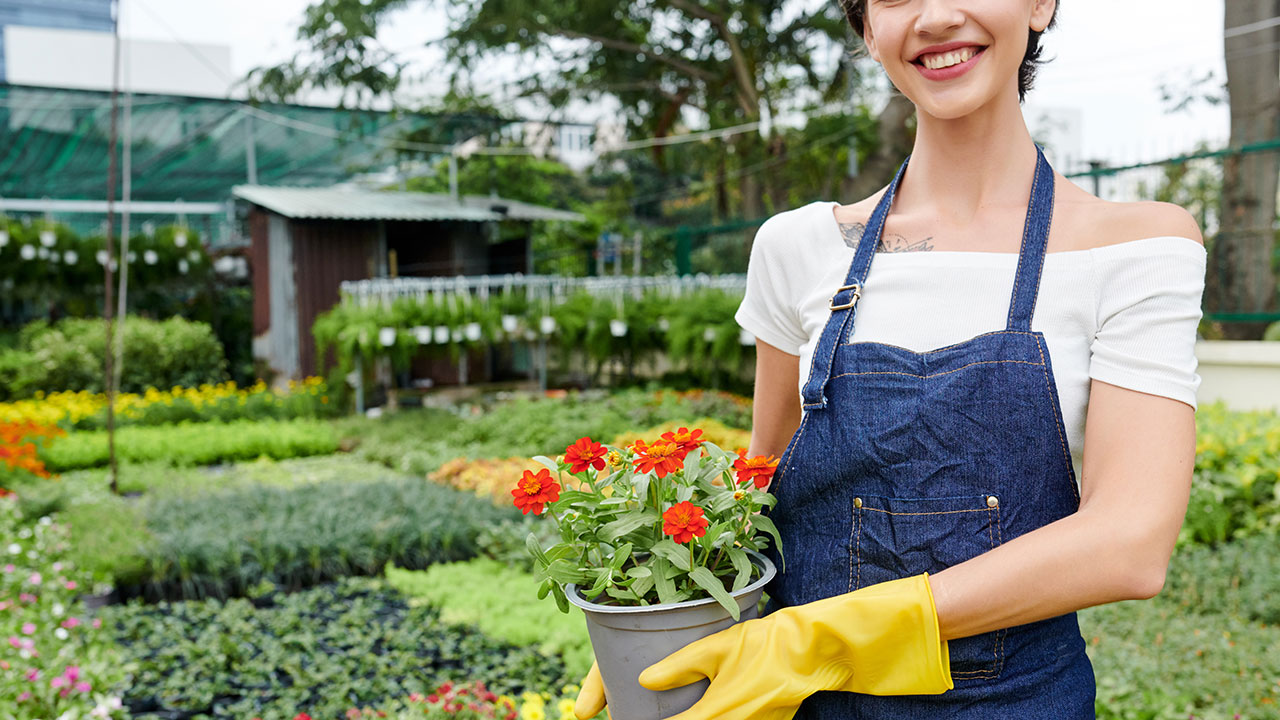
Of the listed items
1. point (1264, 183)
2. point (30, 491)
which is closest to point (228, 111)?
point (30, 491)

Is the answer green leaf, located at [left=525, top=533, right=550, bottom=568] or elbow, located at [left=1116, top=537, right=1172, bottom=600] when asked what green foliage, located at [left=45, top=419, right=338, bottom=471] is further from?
elbow, located at [left=1116, top=537, right=1172, bottom=600]

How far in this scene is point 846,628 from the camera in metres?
0.98

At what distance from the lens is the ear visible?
1.11 m

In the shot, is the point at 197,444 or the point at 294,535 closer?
the point at 294,535

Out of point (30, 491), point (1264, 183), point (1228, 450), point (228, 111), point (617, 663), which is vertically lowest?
point (30, 491)

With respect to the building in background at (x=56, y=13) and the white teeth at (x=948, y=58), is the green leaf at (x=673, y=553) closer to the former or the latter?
the white teeth at (x=948, y=58)

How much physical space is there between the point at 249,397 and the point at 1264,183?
10115 mm

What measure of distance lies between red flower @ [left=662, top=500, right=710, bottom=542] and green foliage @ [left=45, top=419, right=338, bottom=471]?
832 centimetres

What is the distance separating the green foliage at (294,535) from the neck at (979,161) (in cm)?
427

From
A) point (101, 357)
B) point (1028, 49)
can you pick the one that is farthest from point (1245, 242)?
point (101, 357)

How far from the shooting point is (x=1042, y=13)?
3.65 feet

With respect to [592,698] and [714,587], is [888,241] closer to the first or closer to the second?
[714,587]

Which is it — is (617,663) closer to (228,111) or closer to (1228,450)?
(1228,450)

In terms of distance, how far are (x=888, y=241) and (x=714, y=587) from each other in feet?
1.59
